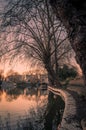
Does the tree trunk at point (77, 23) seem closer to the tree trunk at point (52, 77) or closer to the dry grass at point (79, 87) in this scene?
the dry grass at point (79, 87)

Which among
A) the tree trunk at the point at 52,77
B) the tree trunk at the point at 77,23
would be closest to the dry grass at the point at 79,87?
the tree trunk at the point at 52,77

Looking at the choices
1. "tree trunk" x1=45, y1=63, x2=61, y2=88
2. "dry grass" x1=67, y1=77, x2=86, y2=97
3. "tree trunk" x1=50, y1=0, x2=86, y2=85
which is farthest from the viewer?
"tree trunk" x1=45, y1=63, x2=61, y2=88

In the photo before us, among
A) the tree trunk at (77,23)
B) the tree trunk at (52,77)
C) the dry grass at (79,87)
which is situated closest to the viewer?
the tree trunk at (77,23)

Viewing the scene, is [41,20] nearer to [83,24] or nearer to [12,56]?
[12,56]

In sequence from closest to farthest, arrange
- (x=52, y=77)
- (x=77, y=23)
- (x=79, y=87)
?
(x=77, y=23) < (x=52, y=77) < (x=79, y=87)

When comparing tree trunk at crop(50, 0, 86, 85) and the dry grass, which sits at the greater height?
tree trunk at crop(50, 0, 86, 85)

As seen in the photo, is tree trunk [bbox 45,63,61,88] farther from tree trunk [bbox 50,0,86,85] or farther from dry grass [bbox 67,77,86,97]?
tree trunk [bbox 50,0,86,85]

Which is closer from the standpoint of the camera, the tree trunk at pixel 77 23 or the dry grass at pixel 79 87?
the tree trunk at pixel 77 23

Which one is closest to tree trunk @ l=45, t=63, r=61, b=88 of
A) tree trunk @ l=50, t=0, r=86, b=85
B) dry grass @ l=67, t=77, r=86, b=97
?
dry grass @ l=67, t=77, r=86, b=97

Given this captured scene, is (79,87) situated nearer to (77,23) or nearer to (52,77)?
(52,77)

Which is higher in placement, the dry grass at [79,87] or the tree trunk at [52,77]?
the tree trunk at [52,77]

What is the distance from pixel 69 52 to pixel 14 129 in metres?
26.4

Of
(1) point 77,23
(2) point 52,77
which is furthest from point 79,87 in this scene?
(1) point 77,23

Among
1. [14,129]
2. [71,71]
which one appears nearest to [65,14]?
[14,129]
